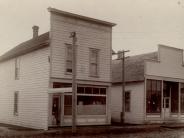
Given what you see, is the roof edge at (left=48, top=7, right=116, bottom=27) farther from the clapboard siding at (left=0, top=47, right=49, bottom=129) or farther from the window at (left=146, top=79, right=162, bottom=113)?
the window at (left=146, top=79, right=162, bottom=113)

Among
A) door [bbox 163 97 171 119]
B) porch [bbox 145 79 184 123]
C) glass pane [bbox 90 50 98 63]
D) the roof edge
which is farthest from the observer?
door [bbox 163 97 171 119]

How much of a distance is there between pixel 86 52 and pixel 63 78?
2.93 meters

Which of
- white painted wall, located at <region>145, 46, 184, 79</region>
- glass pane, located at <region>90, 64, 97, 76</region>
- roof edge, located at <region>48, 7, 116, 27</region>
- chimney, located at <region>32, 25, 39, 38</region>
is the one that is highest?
chimney, located at <region>32, 25, 39, 38</region>

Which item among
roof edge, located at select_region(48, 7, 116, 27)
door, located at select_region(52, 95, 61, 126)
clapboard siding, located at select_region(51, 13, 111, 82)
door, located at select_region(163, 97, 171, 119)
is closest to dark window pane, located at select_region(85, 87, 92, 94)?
clapboard siding, located at select_region(51, 13, 111, 82)

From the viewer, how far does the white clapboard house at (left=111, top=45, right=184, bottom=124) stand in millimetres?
31453

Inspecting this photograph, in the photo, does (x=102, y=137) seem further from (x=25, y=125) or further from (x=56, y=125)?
(x=25, y=125)

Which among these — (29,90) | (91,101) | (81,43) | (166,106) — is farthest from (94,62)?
(166,106)

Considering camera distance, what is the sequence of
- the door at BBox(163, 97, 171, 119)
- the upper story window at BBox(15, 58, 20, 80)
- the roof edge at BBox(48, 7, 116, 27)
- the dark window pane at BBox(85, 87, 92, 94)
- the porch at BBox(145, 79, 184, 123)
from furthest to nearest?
the door at BBox(163, 97, 171, 119) → the porch at BBox(145, 79, 184, 123) → the upper story window at BBox(15, 58, 20, 80) → the dark window pane at BBox(85, 87, 92, 94) → the roof edge at BBox(48, 7, 116, 27)

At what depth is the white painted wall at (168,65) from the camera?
31906mm

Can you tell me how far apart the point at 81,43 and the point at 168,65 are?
11595 millimetres

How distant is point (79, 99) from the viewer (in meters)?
25.6

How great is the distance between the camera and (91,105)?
86.4 feet

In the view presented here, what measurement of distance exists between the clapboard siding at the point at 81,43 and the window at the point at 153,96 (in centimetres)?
581

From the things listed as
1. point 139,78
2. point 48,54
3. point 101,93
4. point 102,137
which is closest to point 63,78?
point 48,54
